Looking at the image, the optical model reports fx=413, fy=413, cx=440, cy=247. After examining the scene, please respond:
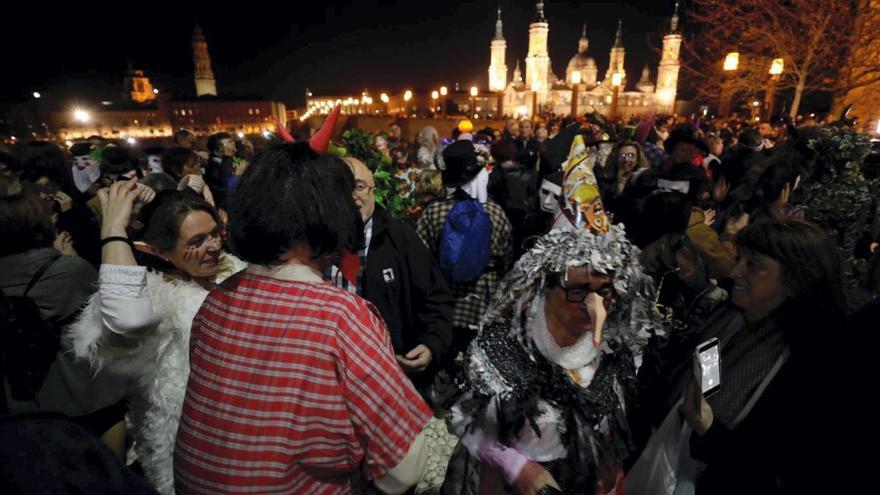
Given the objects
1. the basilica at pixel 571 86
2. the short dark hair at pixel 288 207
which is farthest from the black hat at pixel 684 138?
the basilica at pixel 571 86

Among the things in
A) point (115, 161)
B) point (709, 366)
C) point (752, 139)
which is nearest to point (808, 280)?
point (709, 366)

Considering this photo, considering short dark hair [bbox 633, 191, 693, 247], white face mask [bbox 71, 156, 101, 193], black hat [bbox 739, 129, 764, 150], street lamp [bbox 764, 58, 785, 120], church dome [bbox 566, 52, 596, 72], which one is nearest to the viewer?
short dark hair [bbox 633, 191, 693, 247]

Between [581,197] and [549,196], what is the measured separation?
1.39 m

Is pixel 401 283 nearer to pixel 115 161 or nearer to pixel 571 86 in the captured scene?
pixel 115 161

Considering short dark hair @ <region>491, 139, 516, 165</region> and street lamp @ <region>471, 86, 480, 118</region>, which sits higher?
street lamp @ <region>471, 86, 480, 118</region>

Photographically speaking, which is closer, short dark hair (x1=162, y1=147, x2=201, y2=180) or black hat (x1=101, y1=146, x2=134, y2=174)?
black hat (x1=101, y1=146, x2=134, y2=174)

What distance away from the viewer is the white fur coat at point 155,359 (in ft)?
6.07

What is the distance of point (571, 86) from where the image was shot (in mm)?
64562

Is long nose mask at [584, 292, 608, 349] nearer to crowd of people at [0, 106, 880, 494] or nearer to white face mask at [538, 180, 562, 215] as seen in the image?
crowd of people at [0, 106, 880, 494]

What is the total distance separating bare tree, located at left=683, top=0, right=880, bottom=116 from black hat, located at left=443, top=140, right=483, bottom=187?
1526cm

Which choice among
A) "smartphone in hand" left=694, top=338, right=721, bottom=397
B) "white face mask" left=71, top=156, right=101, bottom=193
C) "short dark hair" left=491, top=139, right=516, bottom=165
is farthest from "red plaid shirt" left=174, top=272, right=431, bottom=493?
"white face mask" left=71, top=156, right=101, bottom=193

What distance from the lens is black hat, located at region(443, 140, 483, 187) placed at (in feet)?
12.1

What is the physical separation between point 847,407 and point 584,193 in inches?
84.7

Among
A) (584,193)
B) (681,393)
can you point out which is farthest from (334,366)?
(584,193)
